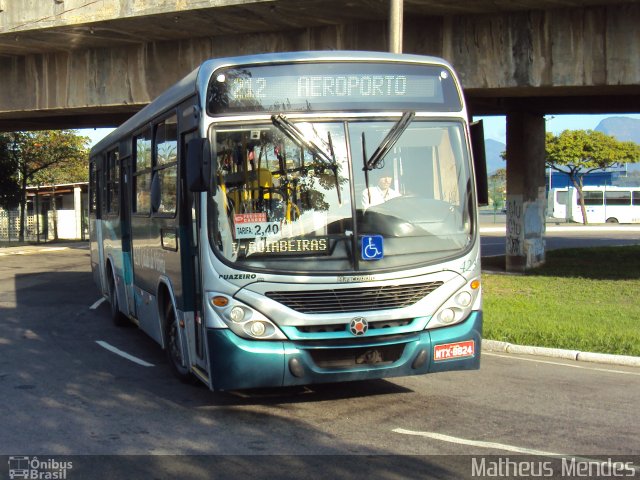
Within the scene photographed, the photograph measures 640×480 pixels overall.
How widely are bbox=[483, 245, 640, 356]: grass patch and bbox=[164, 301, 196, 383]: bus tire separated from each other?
15.4ft

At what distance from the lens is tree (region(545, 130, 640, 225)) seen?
57531 mm

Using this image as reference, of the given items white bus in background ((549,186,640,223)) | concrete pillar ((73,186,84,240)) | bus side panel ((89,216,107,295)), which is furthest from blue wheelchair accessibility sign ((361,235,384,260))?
white bus in background ((549,186,640,223))

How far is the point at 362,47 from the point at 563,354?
951cm

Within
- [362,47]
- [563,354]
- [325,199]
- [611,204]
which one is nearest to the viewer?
[325,199]

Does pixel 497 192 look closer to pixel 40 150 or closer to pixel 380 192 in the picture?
pixel 40 150

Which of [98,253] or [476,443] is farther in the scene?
[98,253]

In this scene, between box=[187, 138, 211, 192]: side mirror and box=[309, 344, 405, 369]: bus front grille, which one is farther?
box=[309, 344, 405, 369]: bus front grille

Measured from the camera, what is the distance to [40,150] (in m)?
41.7

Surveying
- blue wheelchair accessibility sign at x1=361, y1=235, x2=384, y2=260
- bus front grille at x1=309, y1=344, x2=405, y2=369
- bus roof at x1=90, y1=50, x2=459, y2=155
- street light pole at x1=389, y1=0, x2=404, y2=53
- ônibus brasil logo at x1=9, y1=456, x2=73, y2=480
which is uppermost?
street light pole at x1=389, y1=0, x2=404, y2=53

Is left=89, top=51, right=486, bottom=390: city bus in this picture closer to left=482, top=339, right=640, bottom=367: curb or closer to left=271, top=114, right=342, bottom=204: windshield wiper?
left=271, top=114, right=342, bottom=204: windshield wiper

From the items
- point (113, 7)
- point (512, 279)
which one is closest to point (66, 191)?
point (113, 7)

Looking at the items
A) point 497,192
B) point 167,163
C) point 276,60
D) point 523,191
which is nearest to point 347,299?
point 276,60

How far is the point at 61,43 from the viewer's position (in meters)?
19.6

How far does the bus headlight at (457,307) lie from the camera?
22.3 feet
